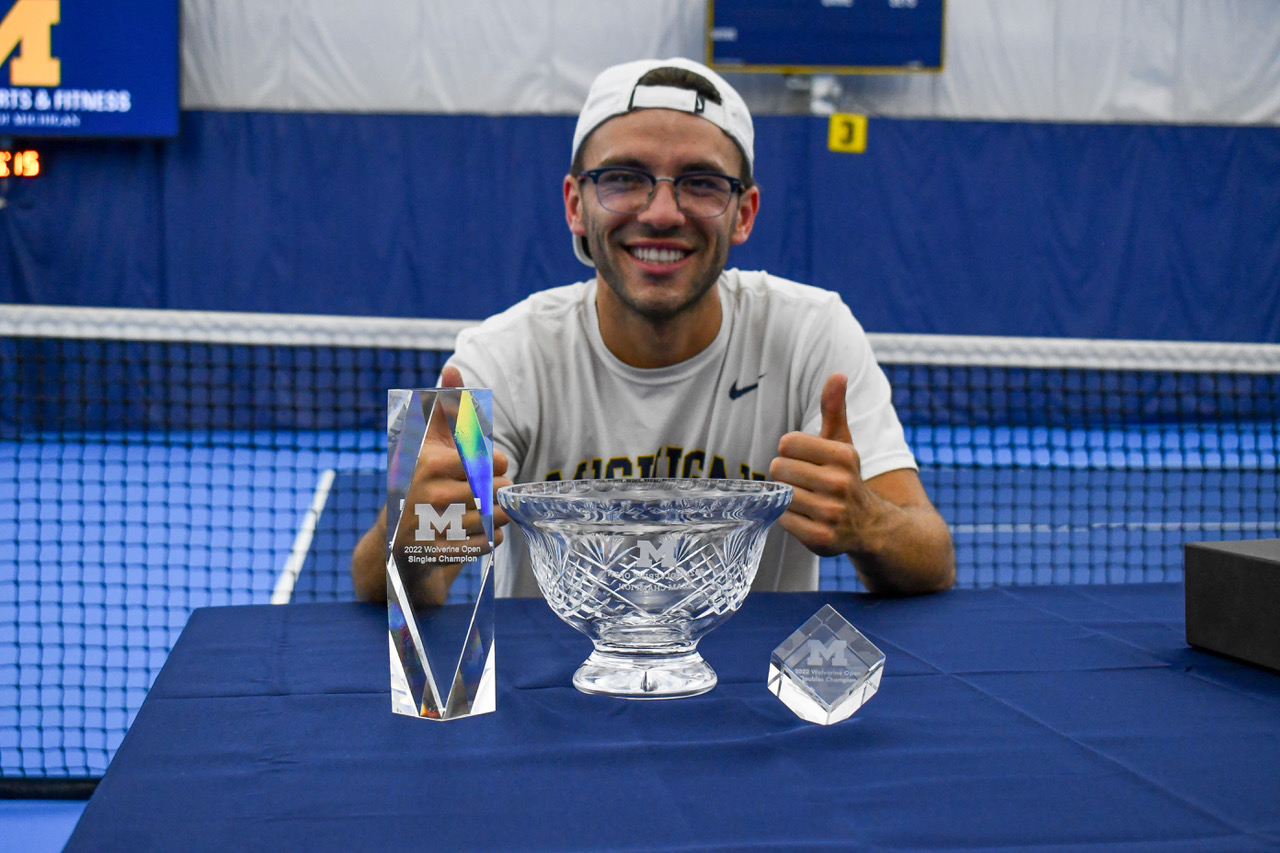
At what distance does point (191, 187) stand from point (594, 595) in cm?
777

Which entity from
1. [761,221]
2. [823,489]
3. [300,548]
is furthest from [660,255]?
[761,221]

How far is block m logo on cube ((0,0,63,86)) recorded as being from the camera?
282 inches

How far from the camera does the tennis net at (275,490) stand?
9.02ft

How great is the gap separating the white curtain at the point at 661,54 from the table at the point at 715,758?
7.31m

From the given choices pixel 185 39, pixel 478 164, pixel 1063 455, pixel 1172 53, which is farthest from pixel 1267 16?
pixel 185 39

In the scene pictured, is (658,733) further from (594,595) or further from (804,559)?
(804,559)

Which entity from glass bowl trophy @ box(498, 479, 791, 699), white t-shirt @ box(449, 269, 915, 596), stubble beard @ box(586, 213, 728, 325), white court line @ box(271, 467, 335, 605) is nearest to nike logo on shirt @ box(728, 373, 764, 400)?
white t-shirt @ box(449, 269, 915, 596)

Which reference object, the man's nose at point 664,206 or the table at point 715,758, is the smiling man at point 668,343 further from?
the table at point 715,758

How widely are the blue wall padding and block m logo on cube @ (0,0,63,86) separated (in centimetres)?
57

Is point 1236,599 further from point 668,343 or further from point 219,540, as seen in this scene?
point 219,540

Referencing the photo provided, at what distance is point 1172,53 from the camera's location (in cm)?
823

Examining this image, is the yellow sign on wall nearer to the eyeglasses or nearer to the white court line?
the white court line

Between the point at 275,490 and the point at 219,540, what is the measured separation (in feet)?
2.28

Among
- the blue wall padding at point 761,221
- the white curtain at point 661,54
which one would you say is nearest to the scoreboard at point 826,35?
the white curtain at point 661,54
